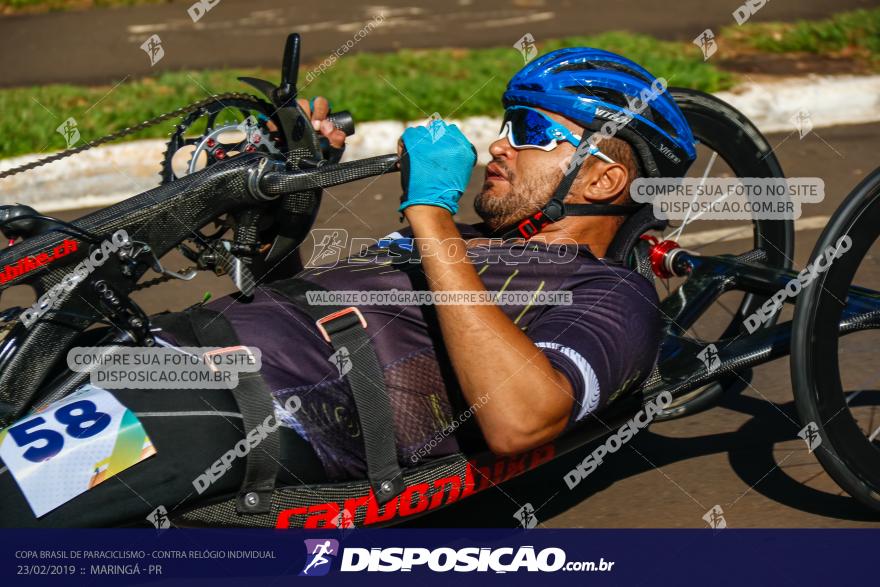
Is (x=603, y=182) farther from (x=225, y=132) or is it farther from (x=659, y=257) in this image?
(x=225, y=132)

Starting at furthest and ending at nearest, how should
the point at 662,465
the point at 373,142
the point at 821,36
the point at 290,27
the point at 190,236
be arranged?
the point at 290,27
the point at 821,36
the point at 373,142
the point at 662,465
the point at 190,236

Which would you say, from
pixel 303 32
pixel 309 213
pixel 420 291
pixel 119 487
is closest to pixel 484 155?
pixel 303 32

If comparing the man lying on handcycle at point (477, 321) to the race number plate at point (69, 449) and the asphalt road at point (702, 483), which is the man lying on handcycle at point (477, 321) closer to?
the race number plate at point (69, 449)

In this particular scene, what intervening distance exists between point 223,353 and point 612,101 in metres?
1.29

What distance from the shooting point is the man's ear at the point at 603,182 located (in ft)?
10.5

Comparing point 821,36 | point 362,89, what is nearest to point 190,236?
point 362,89

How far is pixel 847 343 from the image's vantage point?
4.24m

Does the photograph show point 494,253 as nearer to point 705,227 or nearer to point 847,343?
point 847,343

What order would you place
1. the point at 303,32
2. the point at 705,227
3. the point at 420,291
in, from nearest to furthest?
the point at 420,291, the point at 705,227, the point at 303,32

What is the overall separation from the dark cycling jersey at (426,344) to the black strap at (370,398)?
0.14 ft

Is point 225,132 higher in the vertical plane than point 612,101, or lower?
higher

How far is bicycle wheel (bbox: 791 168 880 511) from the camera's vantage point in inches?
117

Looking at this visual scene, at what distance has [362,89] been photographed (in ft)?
21.7

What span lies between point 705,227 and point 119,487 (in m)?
3.38
